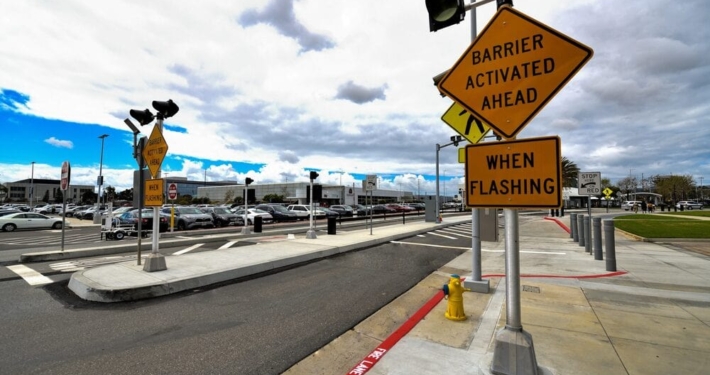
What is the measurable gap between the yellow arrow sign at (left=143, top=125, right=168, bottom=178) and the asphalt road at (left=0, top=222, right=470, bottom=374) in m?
2.83

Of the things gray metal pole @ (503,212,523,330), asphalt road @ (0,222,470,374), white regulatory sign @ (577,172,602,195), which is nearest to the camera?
gray metal pole @ (503,212,523,330)

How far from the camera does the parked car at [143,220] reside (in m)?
17.2

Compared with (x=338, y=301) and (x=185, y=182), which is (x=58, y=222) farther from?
(x=185, y=182)

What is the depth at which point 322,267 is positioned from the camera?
8414 mm

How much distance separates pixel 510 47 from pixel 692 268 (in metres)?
9.00

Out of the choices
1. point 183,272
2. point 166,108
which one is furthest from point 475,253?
point 166,108

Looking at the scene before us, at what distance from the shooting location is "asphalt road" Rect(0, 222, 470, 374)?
11.4 ft

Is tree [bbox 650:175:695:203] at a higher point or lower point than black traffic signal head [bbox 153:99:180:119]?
higher

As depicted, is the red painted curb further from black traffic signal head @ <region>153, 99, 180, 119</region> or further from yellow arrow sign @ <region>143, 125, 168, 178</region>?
black traffic signal head @ <region>153, 99, 180, 119</region>

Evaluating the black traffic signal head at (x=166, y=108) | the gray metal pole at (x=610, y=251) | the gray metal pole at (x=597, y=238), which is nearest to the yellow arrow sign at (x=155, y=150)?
the black traffic signal head at (x=166, y=108)

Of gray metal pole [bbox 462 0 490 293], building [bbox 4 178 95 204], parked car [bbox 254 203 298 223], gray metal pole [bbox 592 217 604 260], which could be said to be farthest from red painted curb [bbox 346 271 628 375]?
building [bbox 4 178 95 204]

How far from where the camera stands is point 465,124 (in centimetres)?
600

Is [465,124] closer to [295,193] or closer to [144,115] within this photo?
[144,115]

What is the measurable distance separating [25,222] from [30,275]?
2329cm
